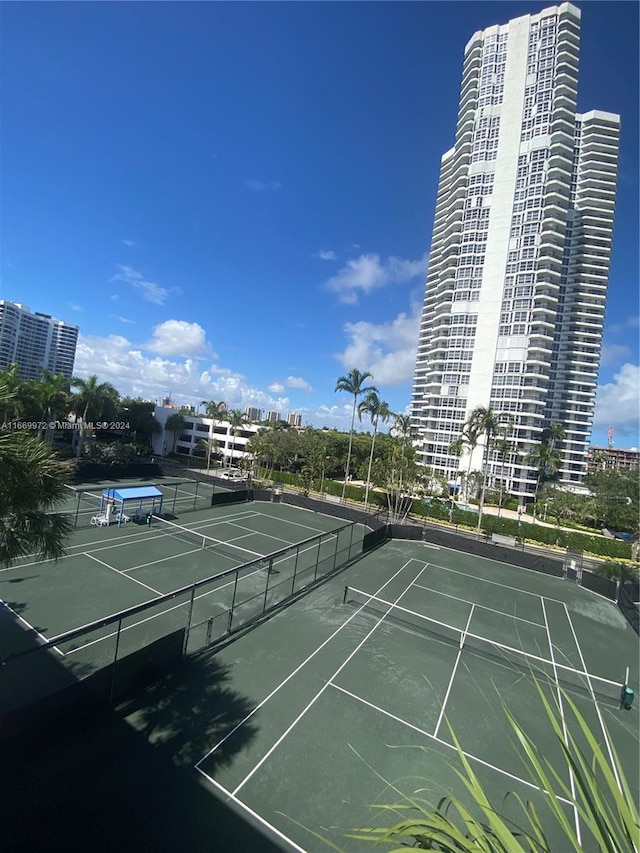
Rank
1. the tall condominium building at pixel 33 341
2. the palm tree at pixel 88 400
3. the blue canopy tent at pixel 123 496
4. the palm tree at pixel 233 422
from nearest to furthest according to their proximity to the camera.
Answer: the blue canopy tent at pixel 123 496 → the palm tree at pixel 88 400 → the palm tree at pixel 233 422 → the tall condominium building at pixel 33 341

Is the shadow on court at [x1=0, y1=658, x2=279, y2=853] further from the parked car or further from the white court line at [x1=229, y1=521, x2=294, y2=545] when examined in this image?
the parked car

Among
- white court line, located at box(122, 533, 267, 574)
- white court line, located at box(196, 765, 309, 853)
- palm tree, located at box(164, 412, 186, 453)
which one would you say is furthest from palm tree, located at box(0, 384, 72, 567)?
palm tree, located at box(164, 412, 186, 453)

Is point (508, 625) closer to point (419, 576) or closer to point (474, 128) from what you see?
point (419, 576)

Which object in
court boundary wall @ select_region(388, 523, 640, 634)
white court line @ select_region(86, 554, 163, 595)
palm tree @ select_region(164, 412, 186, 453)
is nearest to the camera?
white court line @ select_region(86, 554, 163, 595)

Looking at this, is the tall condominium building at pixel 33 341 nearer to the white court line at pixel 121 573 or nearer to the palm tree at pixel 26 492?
the white court line at pixel 121 573

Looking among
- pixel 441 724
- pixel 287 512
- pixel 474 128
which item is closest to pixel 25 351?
pixel 287 512

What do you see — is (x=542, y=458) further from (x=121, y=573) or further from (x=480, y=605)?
(x=121, y=573)

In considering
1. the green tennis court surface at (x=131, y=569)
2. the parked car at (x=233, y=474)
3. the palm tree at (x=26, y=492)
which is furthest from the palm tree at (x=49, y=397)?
the palm tree at (x=26, y=492)
